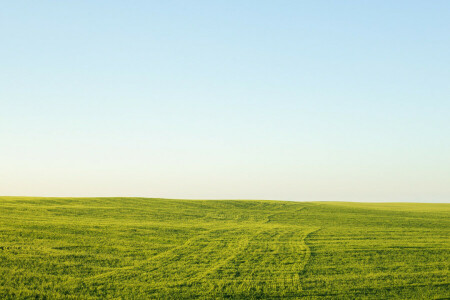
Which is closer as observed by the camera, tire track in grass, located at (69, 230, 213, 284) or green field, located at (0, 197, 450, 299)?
green field, located at (0, 197, 450, 299)

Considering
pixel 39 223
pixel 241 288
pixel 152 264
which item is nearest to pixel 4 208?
pixel 39 223

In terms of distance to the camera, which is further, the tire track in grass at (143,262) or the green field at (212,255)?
the tire track in grass at (143,262)

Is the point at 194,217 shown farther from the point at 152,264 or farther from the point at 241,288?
the point at 241,288

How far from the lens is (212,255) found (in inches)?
768

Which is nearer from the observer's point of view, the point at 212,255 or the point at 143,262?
the point at 143,262

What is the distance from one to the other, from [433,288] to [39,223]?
20.7 metres

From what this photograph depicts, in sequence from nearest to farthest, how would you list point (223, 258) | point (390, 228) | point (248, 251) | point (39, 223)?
point (223, 258)
point (248, 251)
point (39, 223)
point (390, 228)

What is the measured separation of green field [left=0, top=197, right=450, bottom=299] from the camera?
47.9ft

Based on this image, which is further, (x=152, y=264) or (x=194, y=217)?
(x=194, y=217)

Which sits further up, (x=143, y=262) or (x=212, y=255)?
(x=212, y=255)

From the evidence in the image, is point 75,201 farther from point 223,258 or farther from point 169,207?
point 223,258

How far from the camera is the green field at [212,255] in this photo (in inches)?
575

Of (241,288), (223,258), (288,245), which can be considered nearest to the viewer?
(241,288)

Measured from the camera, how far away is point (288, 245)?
22078mm
